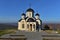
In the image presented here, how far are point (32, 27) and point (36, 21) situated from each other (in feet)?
10.4

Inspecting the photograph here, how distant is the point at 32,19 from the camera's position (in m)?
35.0

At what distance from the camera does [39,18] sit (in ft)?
127

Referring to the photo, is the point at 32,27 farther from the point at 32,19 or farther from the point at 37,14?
the point at 37,14

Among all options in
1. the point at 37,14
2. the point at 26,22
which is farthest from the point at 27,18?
the point at 37,14

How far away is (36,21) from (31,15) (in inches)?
79.3

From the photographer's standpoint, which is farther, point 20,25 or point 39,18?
point 39,18

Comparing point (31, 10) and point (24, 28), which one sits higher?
point (31, 10)

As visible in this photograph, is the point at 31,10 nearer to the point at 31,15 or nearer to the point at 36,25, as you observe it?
the point at 31,15

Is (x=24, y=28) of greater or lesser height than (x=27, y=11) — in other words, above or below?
below

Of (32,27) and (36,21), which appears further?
(36,21)

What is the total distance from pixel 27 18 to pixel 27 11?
2.00m

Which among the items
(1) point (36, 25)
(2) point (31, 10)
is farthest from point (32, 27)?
(2) point (31, 10)

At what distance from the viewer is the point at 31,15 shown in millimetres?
36406

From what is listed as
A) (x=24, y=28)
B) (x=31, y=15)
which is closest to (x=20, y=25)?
(x=24, y=28)
